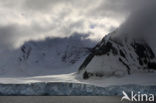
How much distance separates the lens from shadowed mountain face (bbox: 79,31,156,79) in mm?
150462

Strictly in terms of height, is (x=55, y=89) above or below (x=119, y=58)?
below

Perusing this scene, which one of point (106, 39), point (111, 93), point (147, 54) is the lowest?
point (111, 93)

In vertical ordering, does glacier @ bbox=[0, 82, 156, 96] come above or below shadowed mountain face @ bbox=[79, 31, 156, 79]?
below

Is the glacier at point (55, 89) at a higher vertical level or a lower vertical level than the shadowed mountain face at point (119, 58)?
lower

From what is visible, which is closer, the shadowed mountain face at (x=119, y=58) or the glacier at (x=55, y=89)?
the glacier at (x=55, y=89)

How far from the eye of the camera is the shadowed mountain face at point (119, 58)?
150 meters

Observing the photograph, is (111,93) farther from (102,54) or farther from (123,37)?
(123,37)

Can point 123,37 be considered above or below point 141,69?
above

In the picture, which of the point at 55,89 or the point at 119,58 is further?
the point at 119,58

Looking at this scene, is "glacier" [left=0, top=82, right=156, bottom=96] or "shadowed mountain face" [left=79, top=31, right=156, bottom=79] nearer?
"glacier" [left=0, top=82, right=156, bottom=96]

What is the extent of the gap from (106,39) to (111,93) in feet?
247

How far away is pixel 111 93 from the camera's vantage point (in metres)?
99.3

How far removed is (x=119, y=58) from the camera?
163250mm

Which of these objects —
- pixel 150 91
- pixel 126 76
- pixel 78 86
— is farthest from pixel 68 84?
pixel 126 76
